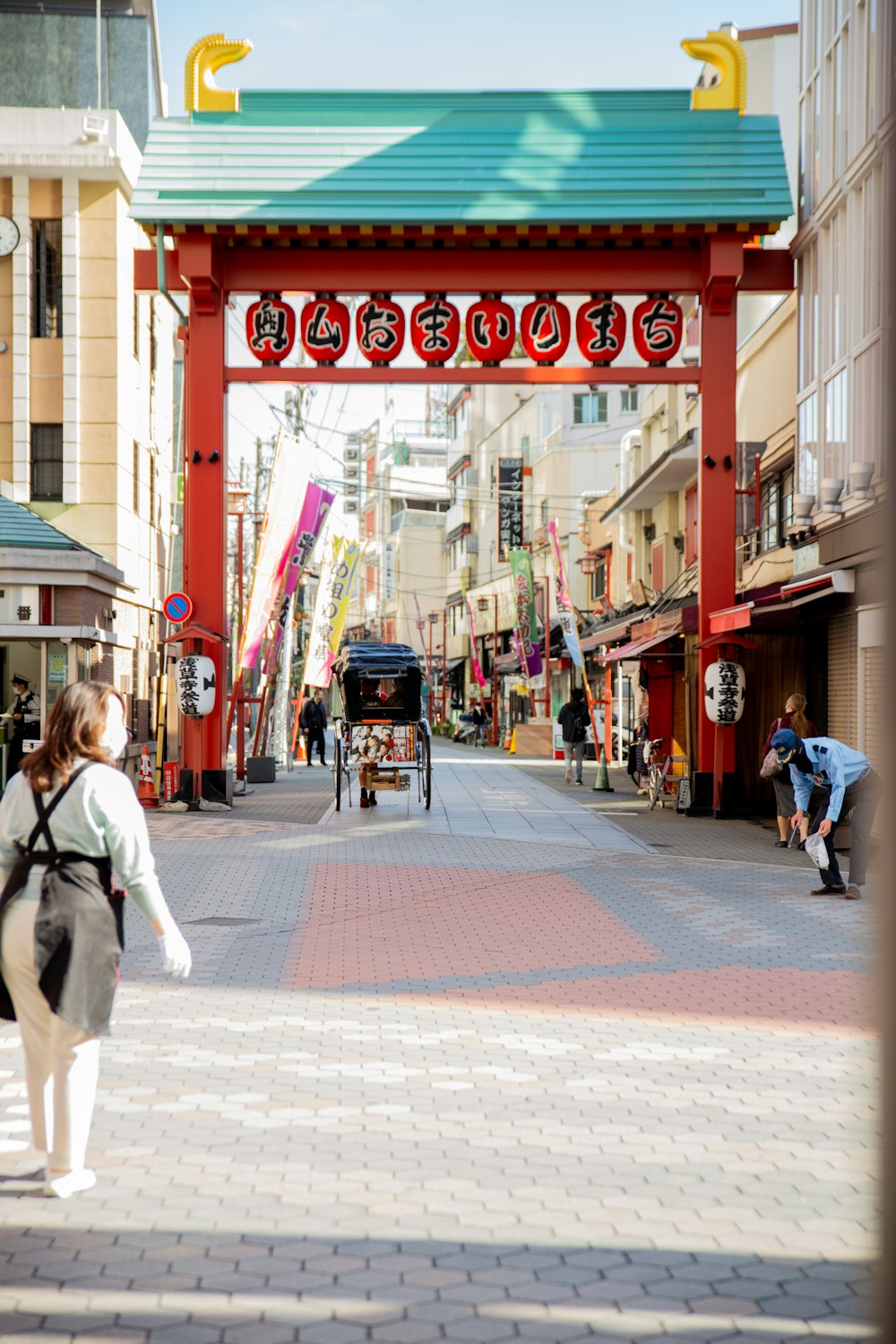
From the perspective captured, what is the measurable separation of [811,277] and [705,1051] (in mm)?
16406

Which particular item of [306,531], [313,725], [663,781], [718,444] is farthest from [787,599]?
[313,725]

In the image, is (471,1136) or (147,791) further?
(147,791)

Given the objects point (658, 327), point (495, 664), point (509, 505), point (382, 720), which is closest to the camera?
point (382, 720)

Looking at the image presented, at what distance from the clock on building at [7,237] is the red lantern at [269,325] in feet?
18.5


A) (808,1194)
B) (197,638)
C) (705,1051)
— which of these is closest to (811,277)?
(197,638)

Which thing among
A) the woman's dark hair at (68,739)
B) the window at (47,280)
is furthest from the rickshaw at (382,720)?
the woman's dark hair at (68,739)

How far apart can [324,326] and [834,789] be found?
45.5 ft

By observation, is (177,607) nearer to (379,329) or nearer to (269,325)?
(269,325)

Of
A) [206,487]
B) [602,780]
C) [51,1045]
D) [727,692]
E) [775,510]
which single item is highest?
[206,487]

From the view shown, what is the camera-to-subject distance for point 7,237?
2622 cm

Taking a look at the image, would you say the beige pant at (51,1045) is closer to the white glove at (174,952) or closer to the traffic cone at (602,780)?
the white glove at (174,952)

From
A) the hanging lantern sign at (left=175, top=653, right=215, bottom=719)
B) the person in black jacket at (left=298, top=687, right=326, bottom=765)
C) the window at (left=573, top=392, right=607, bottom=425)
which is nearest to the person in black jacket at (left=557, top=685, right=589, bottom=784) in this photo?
the hanging lantern sign at (left=175, top=653, right=215, bottom=719)

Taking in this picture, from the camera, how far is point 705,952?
10.4 m

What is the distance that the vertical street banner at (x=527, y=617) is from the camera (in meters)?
44.5
